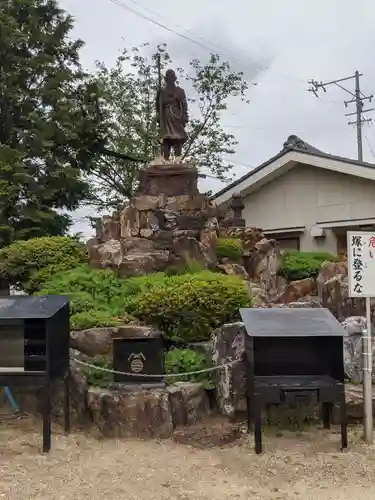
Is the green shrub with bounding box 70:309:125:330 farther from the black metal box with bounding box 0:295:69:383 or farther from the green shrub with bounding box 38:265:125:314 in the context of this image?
the black metal box with bounding box 0:295:69:383

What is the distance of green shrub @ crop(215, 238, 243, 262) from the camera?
35.2 feet

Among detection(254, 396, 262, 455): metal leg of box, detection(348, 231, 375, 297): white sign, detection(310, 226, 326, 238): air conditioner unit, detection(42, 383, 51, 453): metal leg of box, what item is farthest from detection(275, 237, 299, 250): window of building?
detection(42, 383, 51, 453): metal leg of box

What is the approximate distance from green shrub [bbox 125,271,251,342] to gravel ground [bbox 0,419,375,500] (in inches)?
70.9

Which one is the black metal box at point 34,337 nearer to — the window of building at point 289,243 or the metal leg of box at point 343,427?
the metal leg of box at point 343,427

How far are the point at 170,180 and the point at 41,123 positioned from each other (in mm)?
6673

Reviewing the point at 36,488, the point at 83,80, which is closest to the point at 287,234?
the point at 83,80

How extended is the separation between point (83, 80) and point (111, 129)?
1879 millimetres

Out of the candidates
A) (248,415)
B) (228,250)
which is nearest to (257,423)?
(248,415)

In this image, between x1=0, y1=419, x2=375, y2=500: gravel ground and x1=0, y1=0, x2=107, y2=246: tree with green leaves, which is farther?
x1=0, y1=0, x2=107, y2=246: tree with green leaves

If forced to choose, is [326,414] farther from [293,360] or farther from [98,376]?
[98,376]

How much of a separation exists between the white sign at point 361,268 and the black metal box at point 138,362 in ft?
7.39

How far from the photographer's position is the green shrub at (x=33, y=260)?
10.6m

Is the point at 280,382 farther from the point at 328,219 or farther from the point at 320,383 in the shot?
the point at 328,219

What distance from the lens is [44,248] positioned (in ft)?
35.5
